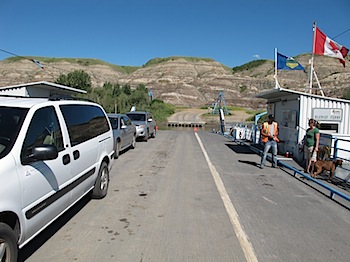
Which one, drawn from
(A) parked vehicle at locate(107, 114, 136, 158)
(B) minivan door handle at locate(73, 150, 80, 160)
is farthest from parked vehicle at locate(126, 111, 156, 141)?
(B) minivan door handle at locate(73, 150, 80, 160)

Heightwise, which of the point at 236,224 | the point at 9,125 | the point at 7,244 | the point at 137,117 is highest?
the point at 9,125

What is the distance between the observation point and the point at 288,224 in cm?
514

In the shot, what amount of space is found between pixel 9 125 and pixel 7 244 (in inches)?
51.2

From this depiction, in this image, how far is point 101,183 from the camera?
619 centimetres

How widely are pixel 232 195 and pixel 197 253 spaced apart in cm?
304

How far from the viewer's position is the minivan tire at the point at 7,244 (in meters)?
2.88

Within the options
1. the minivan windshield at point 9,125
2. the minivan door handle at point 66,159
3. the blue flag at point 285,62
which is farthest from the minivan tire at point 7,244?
the blue flag at point 285,62

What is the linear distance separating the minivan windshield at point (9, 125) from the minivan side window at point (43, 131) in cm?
12

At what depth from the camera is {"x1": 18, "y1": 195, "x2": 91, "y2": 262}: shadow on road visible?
382 centimetres

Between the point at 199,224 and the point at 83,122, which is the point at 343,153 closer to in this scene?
the point at 199,224

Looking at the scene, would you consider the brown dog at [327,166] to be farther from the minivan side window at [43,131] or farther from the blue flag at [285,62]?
the blue flag at [285,62]

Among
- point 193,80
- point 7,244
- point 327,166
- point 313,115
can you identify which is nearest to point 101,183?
point 7,244

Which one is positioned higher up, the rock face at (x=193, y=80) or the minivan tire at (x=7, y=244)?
the rock face at (x=193, y=80)

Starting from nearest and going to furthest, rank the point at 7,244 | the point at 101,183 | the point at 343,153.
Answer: the point at 7,244, the point at 101,183, the point at 343,153
